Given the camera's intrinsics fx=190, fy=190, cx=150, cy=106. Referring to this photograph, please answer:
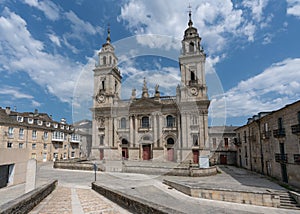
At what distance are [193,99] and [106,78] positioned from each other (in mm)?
17393

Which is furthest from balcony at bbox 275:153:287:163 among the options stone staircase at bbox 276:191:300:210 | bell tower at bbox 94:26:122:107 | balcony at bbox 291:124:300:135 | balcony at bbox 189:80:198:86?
bell tower at bbox 94:26:122:107

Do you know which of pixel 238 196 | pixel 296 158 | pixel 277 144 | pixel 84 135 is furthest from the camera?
pixel 84 135

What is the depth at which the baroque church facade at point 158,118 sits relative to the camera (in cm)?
3059

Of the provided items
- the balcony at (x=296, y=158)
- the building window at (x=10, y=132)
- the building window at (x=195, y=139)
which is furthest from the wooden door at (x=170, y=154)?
the building window at (x=10, y=132)

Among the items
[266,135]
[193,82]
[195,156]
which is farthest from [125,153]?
[266,135]

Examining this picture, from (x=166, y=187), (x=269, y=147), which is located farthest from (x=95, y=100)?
(x=269, y=147)

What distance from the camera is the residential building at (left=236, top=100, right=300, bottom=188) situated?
14070 millimetres

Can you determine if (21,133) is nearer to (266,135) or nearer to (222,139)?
(266,135)

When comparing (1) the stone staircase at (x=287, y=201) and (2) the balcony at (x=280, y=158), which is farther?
(2) the balcony at (x=280, y=158)

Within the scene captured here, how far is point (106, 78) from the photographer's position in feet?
122

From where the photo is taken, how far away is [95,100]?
36812mm

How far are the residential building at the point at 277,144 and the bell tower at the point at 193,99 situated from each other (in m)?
7.28

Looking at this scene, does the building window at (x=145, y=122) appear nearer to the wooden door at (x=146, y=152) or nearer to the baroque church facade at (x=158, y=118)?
the baroque church facade at (x=158, y=118)

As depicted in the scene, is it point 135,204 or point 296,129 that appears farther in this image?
point 296,129
